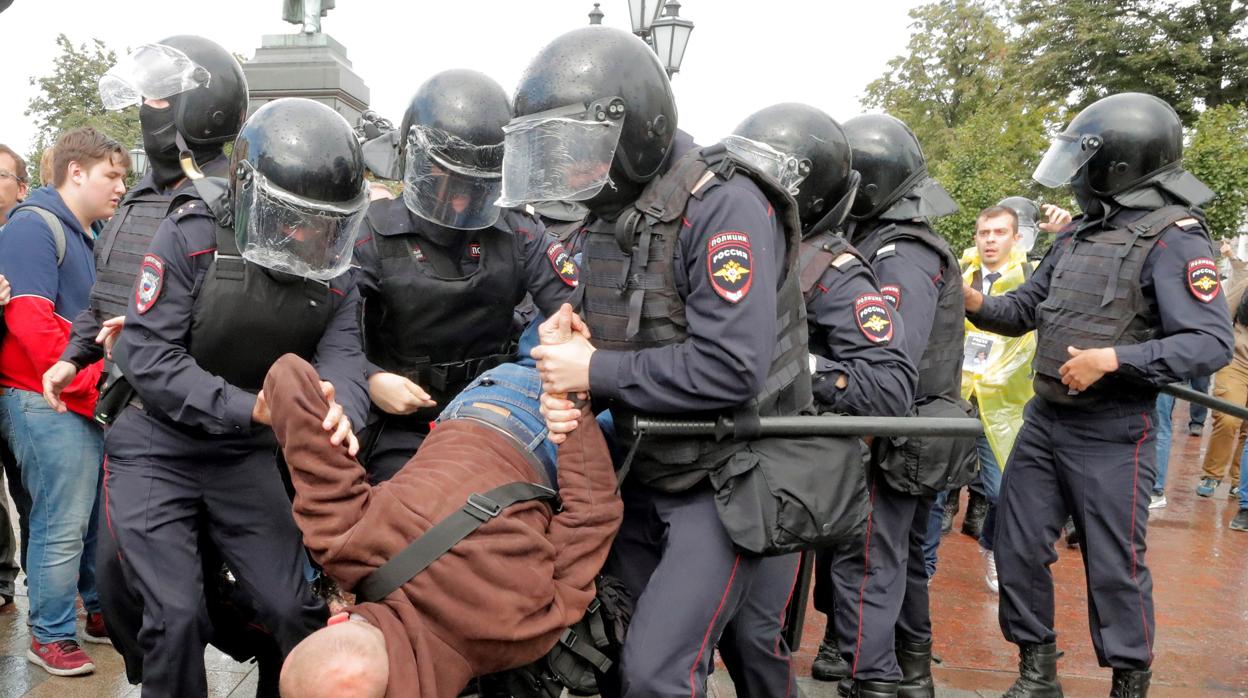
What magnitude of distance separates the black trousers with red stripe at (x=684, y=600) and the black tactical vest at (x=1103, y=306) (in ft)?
6.04

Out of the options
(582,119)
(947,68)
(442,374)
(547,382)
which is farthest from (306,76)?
(947,68)

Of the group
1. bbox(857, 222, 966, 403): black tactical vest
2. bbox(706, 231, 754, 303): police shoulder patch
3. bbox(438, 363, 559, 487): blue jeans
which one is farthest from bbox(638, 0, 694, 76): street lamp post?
bbox(706, 231, 754, 303): police shoulder patch

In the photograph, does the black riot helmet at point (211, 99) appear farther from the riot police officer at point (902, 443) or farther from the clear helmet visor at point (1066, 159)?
the clear helmet visor at point (1066, 159)

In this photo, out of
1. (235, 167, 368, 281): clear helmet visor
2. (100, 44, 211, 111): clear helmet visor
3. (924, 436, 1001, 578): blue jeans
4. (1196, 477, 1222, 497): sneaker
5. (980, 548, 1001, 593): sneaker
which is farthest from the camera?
(1196, 477, 1222, 497): sneaker

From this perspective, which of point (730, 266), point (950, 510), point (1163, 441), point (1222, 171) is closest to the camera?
point (730, 266)

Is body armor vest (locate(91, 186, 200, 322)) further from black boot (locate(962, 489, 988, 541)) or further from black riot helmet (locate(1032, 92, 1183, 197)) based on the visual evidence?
black boot (locate(962, 489, 988, 541))

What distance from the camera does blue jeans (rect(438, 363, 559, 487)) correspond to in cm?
235

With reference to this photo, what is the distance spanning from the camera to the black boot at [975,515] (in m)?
6.59

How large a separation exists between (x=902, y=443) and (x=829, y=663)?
1.19 m

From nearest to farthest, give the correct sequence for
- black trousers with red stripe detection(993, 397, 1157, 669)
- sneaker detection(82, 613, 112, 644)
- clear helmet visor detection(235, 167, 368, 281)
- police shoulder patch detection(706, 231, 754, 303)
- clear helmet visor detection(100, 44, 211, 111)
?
police shoulder patch detection(706, 231, 754, 303), clear helmet visor detection(235, 167, 368, 281), clear helmet visor detection(100, 44, 211, 111), black trousers with red stripe detection(993, 397, 1157, 669), sneaker detection(82, 613, 112, 644)

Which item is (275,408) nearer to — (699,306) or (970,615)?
(699,306)

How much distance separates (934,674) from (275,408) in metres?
3.17

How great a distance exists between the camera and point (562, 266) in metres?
3.35

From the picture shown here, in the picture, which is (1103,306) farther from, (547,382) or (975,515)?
(975,515)
